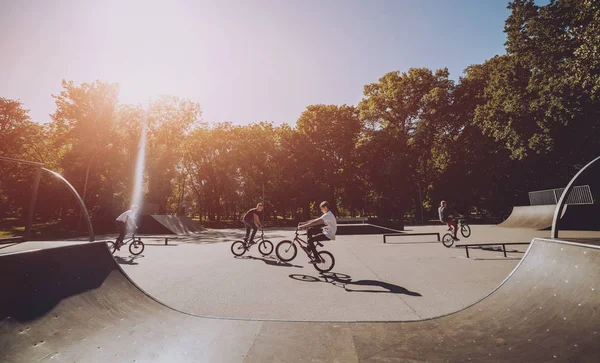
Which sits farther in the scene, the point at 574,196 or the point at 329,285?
the point at 574,196

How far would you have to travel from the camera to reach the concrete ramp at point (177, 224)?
2625 centimetres

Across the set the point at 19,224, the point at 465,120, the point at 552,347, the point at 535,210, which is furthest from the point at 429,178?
the point at 19,224

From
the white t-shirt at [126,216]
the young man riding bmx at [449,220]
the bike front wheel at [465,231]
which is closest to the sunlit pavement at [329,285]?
the white t-shirt at [126,216]

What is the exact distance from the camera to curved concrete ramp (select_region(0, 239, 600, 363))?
105 inches

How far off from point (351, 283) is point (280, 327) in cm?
319

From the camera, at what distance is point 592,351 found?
2.33m

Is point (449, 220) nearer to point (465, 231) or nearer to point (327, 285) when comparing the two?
point (465, 231)

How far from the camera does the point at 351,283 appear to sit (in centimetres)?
650

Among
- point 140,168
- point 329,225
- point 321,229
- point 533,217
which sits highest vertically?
Result: point 140,168

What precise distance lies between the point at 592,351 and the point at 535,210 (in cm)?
2350

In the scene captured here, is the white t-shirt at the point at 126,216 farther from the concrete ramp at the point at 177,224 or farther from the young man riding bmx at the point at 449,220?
the concrete ramp at the point at 177,224

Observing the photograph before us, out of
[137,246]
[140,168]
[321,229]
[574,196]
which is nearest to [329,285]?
[321,229]

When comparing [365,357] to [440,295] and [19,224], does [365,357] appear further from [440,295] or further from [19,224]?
[19,224]

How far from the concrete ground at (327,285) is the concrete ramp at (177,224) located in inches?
682
